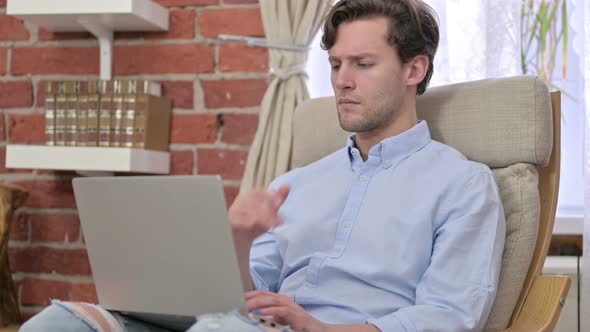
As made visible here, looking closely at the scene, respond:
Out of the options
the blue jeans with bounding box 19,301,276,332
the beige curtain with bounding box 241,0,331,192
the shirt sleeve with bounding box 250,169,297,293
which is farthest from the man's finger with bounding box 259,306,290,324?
the beige curtain with bounding box 241,0,331,192

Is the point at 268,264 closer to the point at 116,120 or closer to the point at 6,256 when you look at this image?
the point at 116,120

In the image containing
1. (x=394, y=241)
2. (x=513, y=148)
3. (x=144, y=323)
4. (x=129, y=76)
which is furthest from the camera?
(x=129, y=76)

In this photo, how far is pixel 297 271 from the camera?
4.77ft

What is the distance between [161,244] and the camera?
1.06 meters

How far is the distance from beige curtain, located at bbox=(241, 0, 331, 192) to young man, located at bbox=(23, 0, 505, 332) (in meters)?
0.37

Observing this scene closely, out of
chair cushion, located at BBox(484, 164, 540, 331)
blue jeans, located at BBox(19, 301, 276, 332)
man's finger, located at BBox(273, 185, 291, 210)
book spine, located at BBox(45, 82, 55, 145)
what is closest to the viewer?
blue jeans, located at BBox(19, 301, 276, 332)

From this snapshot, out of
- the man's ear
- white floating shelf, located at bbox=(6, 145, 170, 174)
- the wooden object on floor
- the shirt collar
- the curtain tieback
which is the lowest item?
the wooden object on floor

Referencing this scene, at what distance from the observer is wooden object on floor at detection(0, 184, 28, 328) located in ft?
6.40

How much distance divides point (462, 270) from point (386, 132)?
34cm

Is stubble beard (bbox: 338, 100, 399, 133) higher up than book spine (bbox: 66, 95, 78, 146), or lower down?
higher up

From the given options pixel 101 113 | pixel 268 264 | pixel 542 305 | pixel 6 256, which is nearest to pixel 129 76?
pixel 101 113

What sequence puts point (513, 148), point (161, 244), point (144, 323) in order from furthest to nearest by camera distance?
point (513, 148) → point (144, 323) → point (161, 244)

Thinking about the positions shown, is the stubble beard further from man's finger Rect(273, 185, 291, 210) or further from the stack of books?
the stack of books

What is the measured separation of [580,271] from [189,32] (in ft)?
3.92
